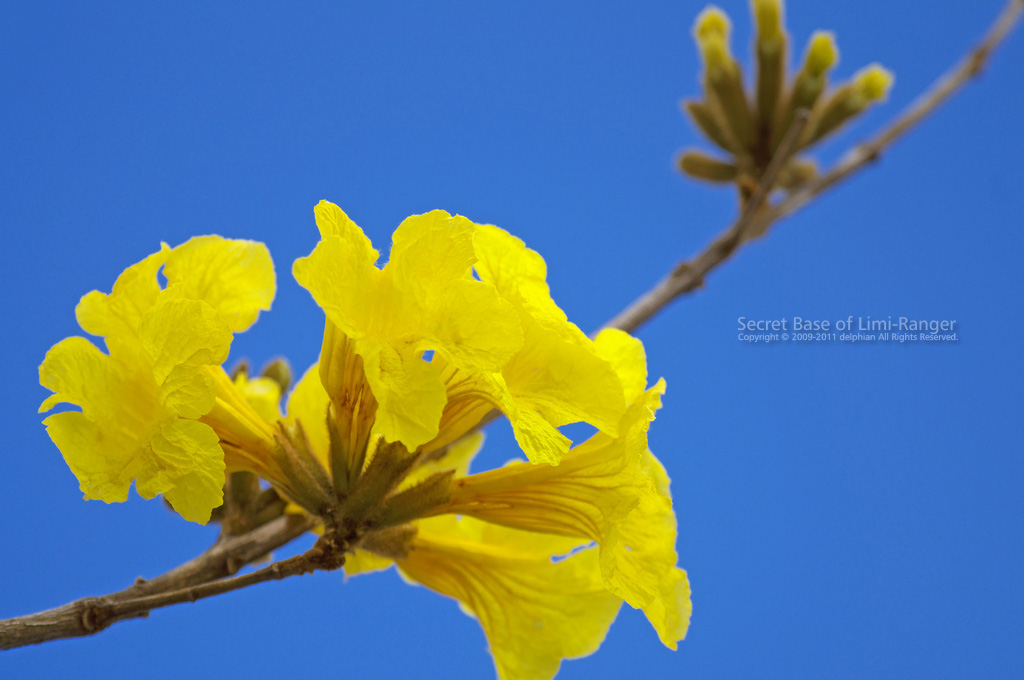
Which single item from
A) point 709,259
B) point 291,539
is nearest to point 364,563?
point 291,539

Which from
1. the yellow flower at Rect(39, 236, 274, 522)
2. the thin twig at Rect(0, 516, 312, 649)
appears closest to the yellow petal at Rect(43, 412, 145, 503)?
the yellow flower at Rect(39, 236, 274, 522)

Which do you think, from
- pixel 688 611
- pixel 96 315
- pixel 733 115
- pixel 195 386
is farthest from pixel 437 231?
pixel 733 115

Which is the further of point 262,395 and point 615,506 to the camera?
point 262,395

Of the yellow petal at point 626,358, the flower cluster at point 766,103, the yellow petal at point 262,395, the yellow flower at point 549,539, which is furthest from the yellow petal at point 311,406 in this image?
the flower cluster at point 766,103

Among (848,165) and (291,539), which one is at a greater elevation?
(848,165)

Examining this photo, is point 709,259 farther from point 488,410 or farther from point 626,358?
point 488,410

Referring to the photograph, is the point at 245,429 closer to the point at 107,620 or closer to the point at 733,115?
the point at 107,620

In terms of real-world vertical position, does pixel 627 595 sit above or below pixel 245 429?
below
